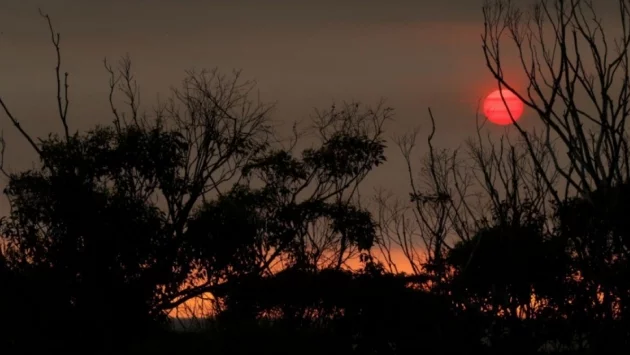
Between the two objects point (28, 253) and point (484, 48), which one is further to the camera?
point (28, 253)

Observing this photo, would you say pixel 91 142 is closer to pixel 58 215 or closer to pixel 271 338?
pixel 58 215

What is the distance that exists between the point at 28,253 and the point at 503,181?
431 inches

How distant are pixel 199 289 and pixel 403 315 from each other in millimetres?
6758

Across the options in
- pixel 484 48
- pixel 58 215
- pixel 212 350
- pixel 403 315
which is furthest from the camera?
pixel 58 215

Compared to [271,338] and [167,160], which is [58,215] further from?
[271,338]

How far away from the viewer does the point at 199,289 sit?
23703mm

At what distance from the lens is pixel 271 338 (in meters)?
17.1

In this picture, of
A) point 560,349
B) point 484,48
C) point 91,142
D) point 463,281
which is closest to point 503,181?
point 463,281

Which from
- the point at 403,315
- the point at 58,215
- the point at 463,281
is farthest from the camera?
the point at 58,215

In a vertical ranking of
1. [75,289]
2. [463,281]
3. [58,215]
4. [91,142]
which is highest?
[91,142]

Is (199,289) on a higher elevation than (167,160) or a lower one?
lower

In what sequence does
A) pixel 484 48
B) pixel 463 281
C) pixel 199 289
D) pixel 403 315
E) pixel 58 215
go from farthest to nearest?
pixel 199 289
pixel 58 215
pixel 463 281
pixel 403 315
pixel 484 48

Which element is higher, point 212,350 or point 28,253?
point 28,253

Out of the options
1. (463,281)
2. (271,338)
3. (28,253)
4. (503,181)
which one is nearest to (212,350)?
(271,338)
